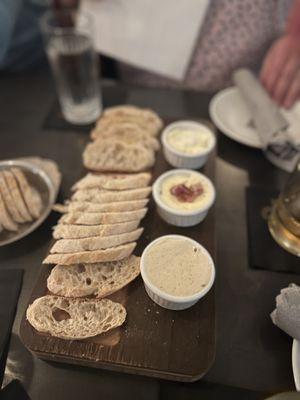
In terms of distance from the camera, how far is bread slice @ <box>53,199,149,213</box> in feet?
2.76

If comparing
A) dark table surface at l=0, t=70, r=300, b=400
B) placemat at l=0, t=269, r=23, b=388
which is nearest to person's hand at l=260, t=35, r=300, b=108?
dark table surface at l=0, t=70, r=300, b=400

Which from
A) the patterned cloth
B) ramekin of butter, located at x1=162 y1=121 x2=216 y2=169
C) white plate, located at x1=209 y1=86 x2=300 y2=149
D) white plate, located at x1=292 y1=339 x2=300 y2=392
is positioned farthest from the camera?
the patterned cloth

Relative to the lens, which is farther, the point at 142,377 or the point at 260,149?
the point at 260,149

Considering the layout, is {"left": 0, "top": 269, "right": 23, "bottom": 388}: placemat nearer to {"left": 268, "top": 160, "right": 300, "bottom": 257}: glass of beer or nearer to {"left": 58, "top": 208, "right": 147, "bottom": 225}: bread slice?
{"left": 58, "top": 208, "right": 147, "bottom": 225}: bread slice

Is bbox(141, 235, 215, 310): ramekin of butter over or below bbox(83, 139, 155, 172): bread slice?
over

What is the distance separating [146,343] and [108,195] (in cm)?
36

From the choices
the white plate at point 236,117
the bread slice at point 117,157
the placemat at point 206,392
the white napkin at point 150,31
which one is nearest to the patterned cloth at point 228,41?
the white napkin at point 150,31

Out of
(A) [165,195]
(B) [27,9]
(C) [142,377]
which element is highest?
(B) [27,9]

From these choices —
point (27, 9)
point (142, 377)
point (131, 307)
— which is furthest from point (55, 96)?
point (142, 377)

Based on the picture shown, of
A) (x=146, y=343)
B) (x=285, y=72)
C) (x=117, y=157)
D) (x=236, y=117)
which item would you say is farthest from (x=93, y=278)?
(x=285, y=72)

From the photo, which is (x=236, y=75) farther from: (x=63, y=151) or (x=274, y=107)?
(x=63, y=151)

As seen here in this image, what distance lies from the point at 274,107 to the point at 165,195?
51 cm

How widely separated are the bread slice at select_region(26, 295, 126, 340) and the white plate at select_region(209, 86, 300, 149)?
68cm

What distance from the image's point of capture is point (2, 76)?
1390mm
